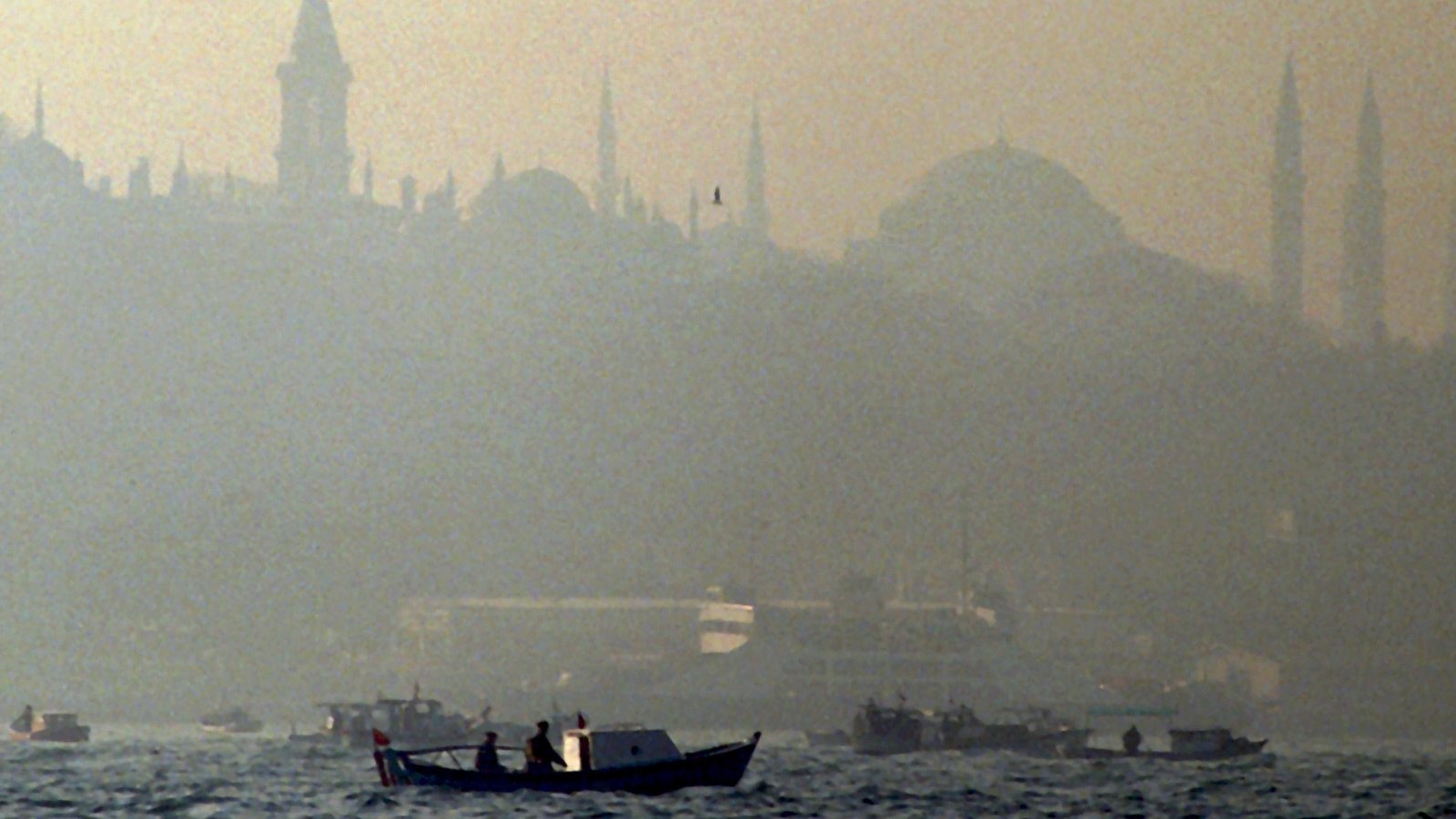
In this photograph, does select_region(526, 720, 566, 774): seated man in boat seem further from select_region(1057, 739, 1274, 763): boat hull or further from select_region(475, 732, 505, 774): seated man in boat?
select_region(1057, 739, 1274, 763): boat hull

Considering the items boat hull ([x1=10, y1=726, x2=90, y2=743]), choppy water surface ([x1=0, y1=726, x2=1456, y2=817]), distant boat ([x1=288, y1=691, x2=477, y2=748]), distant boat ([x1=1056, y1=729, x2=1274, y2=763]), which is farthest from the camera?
boat hull ([x1=10, y1=726, x2=90, y2=743])

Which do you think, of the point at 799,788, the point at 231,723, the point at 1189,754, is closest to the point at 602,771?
the point at 799,788

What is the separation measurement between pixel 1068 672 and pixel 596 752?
104 m

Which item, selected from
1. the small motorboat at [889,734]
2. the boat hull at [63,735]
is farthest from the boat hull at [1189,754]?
the boat hull at [63,735]

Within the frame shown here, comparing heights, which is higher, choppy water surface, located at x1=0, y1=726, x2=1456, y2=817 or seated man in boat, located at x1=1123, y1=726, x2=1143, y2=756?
seated man in boat, located at x1=1123, y1=726, x2=1143, y2=756

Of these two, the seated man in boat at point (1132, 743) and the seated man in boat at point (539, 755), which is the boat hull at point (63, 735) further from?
the seated man in boat at point (539, 755)

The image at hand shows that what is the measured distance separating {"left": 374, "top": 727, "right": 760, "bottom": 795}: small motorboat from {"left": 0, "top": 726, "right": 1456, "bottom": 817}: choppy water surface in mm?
641

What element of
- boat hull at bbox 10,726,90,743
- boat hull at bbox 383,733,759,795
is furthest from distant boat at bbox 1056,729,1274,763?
boat hull at bbox 10,726,90,743

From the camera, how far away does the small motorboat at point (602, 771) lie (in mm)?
91750

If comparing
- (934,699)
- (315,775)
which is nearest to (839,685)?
(934,699)

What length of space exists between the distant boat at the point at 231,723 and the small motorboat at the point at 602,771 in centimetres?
7525

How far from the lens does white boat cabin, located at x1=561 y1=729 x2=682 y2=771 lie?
9175cm

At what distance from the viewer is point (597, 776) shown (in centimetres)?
9150

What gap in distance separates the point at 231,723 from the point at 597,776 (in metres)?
83.0
